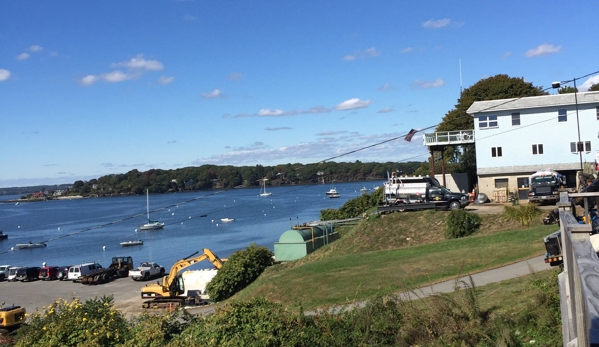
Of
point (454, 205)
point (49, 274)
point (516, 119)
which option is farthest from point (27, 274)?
point (516, 119)

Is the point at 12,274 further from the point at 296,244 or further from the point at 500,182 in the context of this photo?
the point at 500,182

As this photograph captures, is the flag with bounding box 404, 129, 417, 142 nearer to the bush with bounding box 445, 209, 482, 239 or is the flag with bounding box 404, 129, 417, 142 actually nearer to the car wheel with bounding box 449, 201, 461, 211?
the bush with bounding box 445, 209, 482, 239

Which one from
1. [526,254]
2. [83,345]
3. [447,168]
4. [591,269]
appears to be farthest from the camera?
[447,168]

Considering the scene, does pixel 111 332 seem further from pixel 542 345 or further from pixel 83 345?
pixel 542 345

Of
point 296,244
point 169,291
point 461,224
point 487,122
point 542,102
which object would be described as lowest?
point 169,291

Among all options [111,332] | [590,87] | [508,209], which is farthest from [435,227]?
[590,87]

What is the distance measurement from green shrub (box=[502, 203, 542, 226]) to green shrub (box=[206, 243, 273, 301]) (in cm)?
1466

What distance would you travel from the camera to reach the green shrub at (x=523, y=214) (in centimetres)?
3085

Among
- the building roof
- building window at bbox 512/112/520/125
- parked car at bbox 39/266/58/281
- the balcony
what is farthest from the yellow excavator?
parked car at bbox 39/266/58/281

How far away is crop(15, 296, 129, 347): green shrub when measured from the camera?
11.6 meters

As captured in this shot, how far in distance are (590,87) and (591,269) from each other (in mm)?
87853

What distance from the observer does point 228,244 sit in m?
80.9

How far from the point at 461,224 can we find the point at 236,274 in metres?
13.2

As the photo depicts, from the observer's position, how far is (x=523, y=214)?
31125 millimetres
